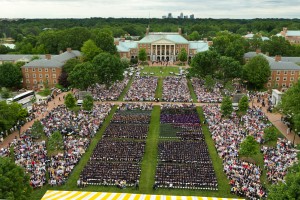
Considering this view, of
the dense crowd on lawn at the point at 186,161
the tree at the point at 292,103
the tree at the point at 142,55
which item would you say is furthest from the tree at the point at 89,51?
the tree at the point at 292,103

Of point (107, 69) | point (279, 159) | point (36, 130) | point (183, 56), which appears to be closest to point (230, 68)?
point (107, 69)

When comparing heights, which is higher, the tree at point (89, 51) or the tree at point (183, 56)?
the tree at point (89, 51)

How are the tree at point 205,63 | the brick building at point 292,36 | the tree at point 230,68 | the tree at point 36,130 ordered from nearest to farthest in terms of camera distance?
the tree at point 36,130 → the tree at point 230,68 → the tree at point 205,63 → the brick building at point 292,36

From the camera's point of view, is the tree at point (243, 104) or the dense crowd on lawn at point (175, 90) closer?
the tree at point (243, 104)

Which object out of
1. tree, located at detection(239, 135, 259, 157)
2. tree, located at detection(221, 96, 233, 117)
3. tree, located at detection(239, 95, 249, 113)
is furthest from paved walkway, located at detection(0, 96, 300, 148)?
tree, located at detection(239, 135, 259, 157)

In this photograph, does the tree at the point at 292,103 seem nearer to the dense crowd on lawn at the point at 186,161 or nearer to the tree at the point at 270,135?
the tree at the point at 270,135

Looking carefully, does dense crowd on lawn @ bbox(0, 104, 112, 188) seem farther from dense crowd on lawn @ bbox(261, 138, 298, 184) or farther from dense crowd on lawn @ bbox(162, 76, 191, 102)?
dense crowd on lawn @ bbox(261, 138, 298, 184)

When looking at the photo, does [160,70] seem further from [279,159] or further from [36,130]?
[279,159]
